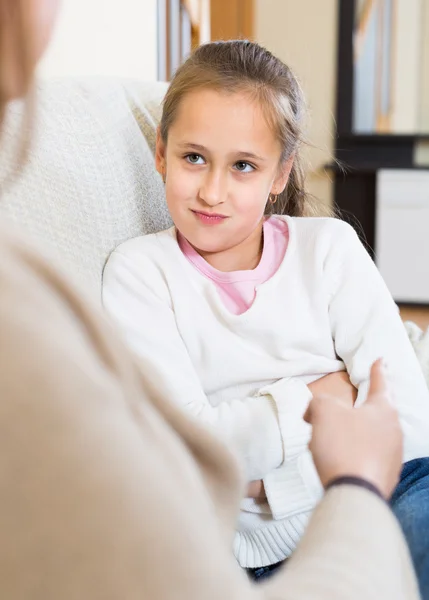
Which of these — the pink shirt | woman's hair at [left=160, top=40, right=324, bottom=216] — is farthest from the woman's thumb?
woman's hair at [left=160, top=40, right=324, bottom=216]

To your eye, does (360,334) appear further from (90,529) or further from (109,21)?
(109,21)

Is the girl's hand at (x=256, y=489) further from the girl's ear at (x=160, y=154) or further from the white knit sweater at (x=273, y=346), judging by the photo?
the girl's ear at (x=160, y=154)

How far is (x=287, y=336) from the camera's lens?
119cm

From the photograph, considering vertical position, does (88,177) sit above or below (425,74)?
below

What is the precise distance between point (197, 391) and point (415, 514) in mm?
330

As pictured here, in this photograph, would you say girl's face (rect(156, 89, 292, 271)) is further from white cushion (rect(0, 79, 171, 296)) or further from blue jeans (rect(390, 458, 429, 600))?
blue jeans (rect(390, 458, 429, 600))

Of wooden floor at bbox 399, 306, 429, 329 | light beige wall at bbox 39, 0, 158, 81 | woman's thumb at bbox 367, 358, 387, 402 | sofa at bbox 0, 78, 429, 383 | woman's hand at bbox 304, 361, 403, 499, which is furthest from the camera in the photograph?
wooden floor at bbox 399, 306, 429, 329

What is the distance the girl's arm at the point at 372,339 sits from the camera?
1203mm

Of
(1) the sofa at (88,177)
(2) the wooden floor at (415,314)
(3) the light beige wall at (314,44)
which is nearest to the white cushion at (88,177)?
(1) the sofa at (88,177)

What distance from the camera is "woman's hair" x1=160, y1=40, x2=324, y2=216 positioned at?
1.21 m

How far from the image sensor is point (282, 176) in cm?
133

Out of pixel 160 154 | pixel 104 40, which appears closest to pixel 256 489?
pixel 160 154

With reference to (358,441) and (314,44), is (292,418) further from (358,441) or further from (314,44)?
(314,44)

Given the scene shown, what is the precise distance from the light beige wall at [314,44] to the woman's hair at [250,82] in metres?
2.84
